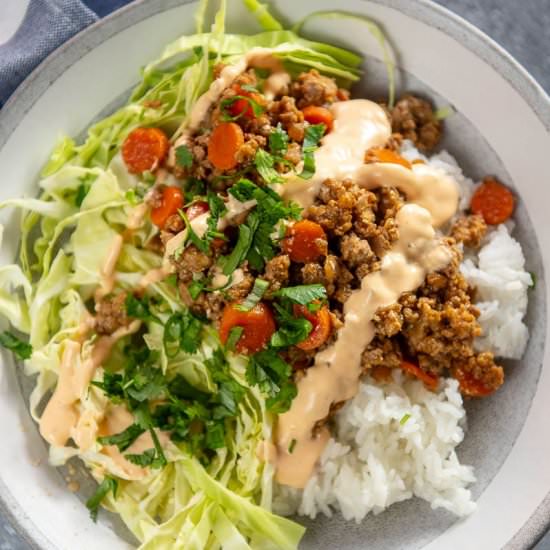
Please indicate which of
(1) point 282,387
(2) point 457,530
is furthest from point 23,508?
(2) point 457,530

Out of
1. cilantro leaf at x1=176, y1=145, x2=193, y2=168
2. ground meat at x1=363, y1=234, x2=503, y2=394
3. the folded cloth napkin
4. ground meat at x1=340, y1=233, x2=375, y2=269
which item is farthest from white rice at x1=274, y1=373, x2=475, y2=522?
the folded cloth napkin

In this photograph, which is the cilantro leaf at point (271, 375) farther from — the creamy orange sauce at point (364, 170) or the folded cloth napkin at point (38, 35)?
the folded cloth napkin at point (38, 35)

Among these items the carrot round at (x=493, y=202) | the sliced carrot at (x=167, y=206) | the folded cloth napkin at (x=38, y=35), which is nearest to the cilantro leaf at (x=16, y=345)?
the sliced carrot at (x=167, y=206)

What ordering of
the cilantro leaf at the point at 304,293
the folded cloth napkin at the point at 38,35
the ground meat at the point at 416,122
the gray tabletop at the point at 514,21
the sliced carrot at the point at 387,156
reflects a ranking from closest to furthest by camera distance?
the cilantro leaf at the point at 304,293
the sliced carrot at the point at 387,156
the ground meat at the point at 416,122
the folded cloth napkin at the point at 38,35
the gray tabletop at the point at 514,21

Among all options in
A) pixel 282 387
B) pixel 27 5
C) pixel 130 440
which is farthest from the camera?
pixel 27 5

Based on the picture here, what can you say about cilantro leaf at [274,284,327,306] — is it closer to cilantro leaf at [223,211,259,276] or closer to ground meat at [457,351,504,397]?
cilantro leaf at [223,211,259,276]

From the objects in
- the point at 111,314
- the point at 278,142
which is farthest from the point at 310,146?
the point at 111,314

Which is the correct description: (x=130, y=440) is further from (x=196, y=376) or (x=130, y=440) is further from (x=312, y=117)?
(x=312, y=117)
